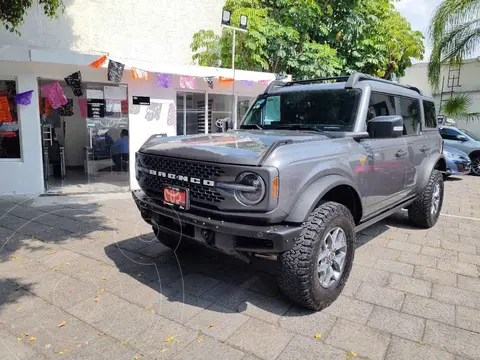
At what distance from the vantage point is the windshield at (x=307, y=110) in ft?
12.7

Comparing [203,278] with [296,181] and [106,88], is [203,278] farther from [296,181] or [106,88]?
[106,88]

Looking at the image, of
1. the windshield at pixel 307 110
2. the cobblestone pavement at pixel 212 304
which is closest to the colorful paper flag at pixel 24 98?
the cobblestone pavement at pixel 212 304

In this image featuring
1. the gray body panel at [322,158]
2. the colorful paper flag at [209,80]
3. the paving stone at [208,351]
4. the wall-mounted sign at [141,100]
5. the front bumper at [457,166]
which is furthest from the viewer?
the front bumper at [457,166]

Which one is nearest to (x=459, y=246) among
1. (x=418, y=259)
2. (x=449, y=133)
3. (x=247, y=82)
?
(x=418, y=259)

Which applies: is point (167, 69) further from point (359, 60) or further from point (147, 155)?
point (359, 60)

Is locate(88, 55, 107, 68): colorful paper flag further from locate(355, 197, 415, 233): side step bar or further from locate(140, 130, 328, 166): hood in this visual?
locate(355, 197, 415, 233): side step bar

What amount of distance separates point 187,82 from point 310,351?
6891 mm

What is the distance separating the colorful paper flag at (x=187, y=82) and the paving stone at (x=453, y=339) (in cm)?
686

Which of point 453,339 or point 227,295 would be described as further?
point 227,295

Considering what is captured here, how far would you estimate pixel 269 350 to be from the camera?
103 inches

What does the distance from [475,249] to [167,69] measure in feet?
20.8

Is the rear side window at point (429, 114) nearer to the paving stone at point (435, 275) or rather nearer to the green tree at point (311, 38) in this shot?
the paving stone at point (435, 275)

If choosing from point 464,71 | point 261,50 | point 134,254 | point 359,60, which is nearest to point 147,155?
point 134,254

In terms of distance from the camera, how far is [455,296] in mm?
3469
